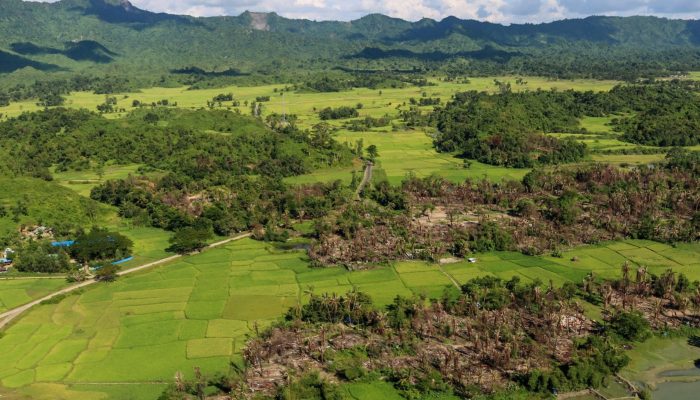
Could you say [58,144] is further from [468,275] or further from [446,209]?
[468,275]

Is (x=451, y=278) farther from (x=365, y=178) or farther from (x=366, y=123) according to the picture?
(x=366, y=123)

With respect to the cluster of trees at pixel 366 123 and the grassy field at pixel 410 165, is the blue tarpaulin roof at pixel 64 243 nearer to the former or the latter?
the grassy field at pixel 410 165

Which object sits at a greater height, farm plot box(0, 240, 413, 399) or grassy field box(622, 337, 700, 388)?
grassy field box(622, 337, 700, 388)

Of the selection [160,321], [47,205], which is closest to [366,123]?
[47,205]

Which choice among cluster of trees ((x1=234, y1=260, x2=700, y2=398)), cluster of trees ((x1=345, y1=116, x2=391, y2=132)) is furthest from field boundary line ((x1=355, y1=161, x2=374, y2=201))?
cluster of trees ((x1=234, y1=260, x2=700, y2=398))

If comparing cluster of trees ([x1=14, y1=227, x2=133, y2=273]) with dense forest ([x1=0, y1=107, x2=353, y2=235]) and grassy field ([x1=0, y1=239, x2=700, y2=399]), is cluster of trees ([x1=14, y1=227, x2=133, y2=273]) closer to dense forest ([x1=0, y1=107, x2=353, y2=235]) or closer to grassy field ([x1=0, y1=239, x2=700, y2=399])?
grassy field ([x1=0, y1=239, x2=700, y2=399])

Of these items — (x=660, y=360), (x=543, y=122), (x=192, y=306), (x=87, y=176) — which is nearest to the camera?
(x=660, y=360)

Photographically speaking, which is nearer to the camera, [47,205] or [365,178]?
[47,205]

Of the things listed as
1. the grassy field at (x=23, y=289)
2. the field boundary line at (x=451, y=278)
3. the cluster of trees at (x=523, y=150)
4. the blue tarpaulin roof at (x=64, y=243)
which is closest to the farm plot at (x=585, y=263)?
the field boundary line at (x=451, y=278)

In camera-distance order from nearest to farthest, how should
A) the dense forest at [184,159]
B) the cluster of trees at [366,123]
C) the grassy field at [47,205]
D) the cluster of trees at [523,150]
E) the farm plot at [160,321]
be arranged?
1. the farm plot at [160,321]
2. the grassy field at [47,205]
3. the dense forest at [184,159]
4. the cluster of trees at [523,150]
5. the cluster of trees at [366,123]
